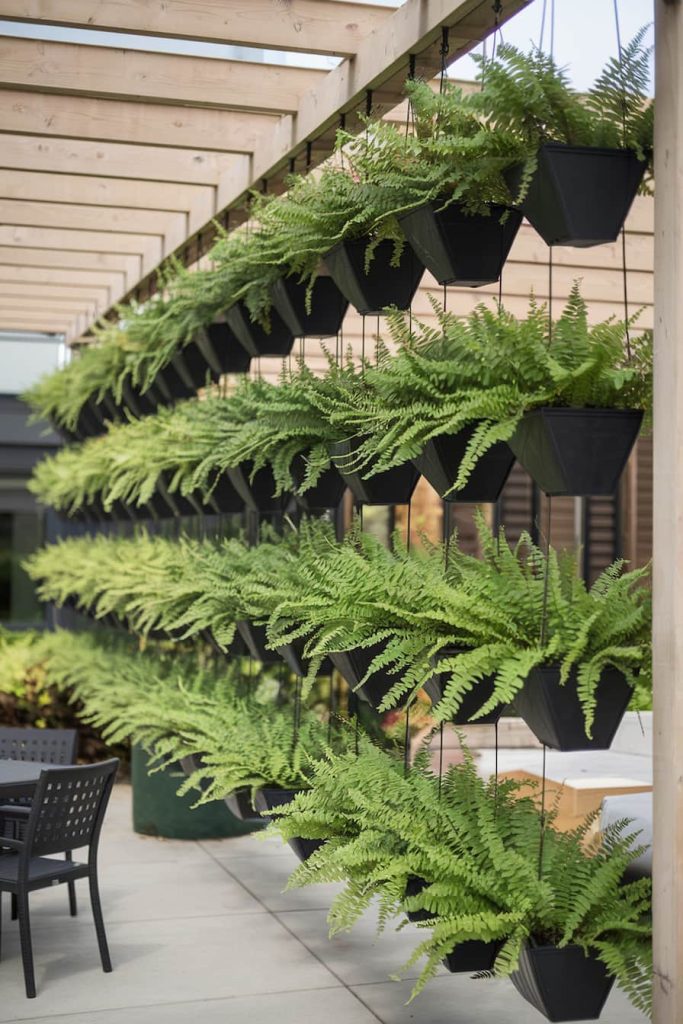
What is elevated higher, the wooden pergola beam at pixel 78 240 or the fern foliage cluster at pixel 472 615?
the wooden pergola beam at pixel 78 240

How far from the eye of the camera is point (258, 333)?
5.14 m

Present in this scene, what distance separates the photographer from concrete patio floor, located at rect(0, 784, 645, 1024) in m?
4.48

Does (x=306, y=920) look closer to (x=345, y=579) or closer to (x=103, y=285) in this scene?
(x=345, y=579)

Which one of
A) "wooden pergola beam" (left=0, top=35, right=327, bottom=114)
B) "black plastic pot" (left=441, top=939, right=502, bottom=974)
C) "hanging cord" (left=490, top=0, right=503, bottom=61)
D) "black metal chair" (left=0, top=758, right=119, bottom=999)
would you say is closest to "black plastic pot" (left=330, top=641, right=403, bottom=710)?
"black plastic pot" (left=441, top=939, right=502, bottom=974)

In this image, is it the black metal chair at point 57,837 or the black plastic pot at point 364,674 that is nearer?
the black plastic pot at point 364,674

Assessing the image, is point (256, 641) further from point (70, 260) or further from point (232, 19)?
point (70, 260)

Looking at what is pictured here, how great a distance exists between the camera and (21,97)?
217 inches

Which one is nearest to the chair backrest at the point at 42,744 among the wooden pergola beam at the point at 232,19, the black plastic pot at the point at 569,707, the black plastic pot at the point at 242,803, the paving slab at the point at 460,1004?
the black plastic pot at the point at 242,803

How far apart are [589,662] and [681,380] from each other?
634 mm

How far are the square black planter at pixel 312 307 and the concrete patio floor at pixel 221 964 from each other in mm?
2338

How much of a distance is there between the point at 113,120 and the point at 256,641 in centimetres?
236

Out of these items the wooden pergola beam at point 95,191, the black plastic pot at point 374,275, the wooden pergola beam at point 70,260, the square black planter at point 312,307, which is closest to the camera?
the black plastic pot at point 374,275

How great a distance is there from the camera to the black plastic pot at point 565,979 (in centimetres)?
295

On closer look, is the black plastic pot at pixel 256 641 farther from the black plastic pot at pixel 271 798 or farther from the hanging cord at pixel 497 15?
the hanging cord at pixel 497 15
